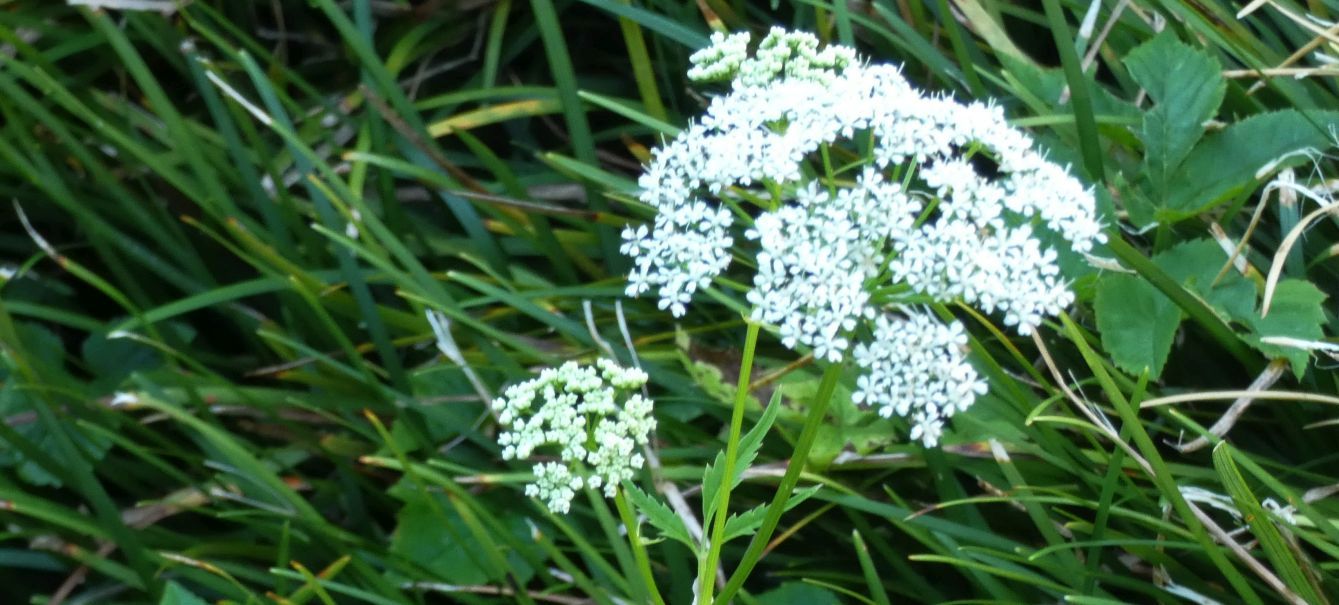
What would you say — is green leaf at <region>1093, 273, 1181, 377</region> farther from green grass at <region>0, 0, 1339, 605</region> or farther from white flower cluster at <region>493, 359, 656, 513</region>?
white flower cluster at <region>493, 359, 656, 513</region>

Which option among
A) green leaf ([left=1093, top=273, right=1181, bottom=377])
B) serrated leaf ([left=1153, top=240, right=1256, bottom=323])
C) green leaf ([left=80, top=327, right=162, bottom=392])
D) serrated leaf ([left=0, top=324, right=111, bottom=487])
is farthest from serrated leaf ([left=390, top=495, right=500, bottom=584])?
serrated leaf ([left=1153, top=240, right=1256, bottom=323])

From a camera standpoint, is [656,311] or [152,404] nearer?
[152,404]

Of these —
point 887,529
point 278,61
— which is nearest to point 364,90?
point 278,61

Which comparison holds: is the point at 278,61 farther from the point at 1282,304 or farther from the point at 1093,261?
the point at 1282,304

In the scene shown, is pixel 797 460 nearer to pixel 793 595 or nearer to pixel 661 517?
pixel 661 517

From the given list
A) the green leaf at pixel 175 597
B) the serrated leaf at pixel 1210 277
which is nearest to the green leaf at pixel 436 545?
the green leaf at pixel 175 597
